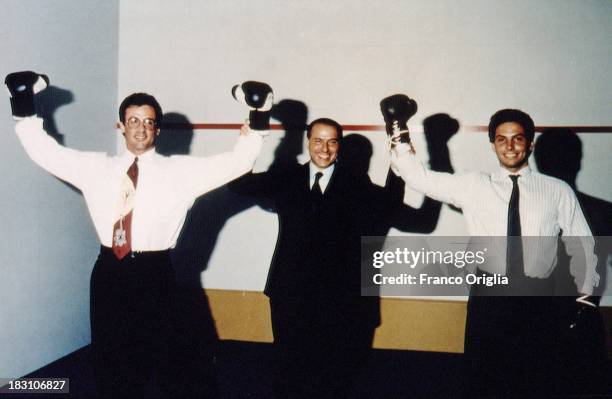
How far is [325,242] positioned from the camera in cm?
226

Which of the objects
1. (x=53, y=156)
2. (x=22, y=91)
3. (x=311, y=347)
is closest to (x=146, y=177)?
(x=53, y=156)

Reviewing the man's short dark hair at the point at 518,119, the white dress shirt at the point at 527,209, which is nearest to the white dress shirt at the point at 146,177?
the white dress shirt at the point at 527,209

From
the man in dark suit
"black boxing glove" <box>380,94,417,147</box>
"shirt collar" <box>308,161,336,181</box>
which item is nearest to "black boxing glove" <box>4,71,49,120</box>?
the man in dark suit

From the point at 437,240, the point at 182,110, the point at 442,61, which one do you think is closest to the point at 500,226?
the point at 437,240

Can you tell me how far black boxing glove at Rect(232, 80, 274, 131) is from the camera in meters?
2.11

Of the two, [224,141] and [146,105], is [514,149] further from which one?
[224,141]

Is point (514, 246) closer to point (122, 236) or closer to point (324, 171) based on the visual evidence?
point (324, 171)

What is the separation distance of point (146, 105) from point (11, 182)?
1170 mm

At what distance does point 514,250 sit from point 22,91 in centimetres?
264

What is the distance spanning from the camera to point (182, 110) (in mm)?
3619

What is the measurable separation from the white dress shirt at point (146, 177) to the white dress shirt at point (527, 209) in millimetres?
902

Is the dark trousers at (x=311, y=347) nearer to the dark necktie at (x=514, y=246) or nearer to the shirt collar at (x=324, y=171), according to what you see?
the shirt collar at (x=324, y=171)

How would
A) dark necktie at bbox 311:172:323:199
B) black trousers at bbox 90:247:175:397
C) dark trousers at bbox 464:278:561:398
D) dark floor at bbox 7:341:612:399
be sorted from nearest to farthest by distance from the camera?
dark trousers at bbox 464:278:561:398 → black trousers at bbox 90:247:175:397 → dark necktie at bbox 311:172:323:199 → dark floor at bbox 7:341:612:399

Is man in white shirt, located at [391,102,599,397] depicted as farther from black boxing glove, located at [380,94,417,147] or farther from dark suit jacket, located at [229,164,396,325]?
dark suit jacket, located at [229,164,396,325]
